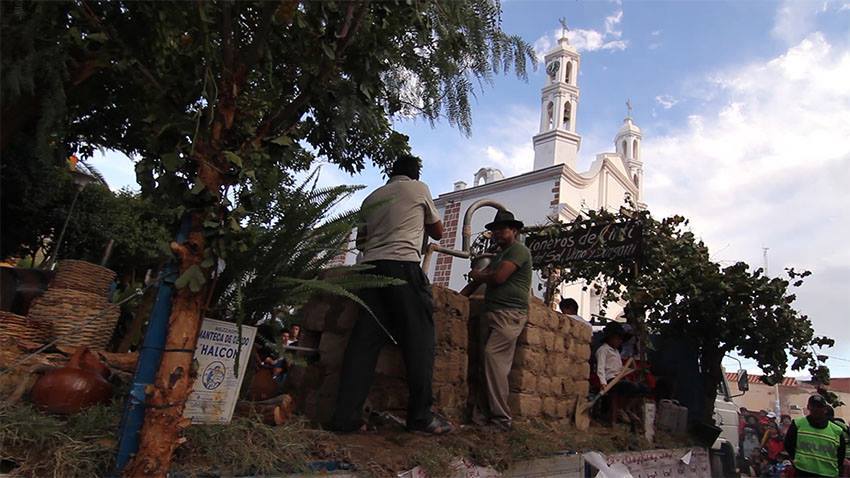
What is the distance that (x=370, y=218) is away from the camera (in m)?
3.81

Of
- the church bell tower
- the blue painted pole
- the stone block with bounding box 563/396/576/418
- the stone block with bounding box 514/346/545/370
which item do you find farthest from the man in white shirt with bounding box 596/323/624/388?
the church bell tower

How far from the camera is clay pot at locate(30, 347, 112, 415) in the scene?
2578 millimetres

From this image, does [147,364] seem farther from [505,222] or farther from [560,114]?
[560,114]

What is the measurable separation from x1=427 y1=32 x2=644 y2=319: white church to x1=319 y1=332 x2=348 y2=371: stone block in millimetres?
13462

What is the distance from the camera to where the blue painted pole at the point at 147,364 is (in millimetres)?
2191

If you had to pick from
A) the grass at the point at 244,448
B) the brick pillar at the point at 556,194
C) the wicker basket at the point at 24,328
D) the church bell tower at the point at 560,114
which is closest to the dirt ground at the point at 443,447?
the grass at the point at 244,448

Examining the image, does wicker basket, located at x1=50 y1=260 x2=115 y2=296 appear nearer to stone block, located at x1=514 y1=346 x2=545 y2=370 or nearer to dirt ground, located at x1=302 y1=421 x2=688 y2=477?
dirt ground, located at x1=302 y1=421 x2=688 y2=477

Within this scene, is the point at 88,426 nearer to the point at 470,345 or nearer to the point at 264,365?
the point at 264,365

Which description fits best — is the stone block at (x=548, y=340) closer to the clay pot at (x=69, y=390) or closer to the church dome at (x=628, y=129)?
the clay pot at (x=69, y=390)

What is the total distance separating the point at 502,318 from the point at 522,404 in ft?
2.65

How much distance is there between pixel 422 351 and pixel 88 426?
1.76 meters

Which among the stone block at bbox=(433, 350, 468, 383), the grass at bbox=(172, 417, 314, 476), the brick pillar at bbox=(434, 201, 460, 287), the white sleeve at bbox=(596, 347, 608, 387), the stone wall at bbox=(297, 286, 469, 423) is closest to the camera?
the grass at bbox=(172, 417, 314, 476)

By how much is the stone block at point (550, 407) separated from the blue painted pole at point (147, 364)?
11.7ft

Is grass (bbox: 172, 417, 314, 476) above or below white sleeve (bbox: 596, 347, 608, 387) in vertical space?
below
